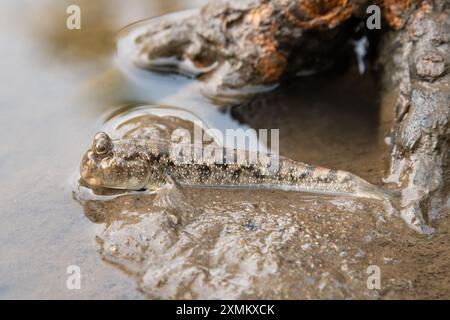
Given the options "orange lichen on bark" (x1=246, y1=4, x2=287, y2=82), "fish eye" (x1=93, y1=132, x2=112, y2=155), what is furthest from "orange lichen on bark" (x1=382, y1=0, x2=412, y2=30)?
"fish eye" (x1=93, y1=132, x2=112, y2=155)

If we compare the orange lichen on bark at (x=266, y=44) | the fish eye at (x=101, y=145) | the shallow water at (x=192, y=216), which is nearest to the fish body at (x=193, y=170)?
the fish eye at (x=101, y=145)

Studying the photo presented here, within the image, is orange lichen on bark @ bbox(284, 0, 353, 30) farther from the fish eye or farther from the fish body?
the fish eye

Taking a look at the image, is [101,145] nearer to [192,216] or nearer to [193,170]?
[193,170]

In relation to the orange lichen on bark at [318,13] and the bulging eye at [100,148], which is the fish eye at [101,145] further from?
the orange lichen on bark at [318,13]

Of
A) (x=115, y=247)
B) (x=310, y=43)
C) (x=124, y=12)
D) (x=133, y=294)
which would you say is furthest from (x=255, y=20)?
(x=133, y=294)

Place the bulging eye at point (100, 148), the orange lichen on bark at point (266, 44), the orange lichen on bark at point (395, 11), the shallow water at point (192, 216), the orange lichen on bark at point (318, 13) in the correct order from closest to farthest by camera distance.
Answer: the shallow water at point (192, 216), the bulging eye at point (100, 148), the orange lichen on bark at point (395, 11), the orange lichen on bark at point (318, 13), the orange lichen on bark at point (266, 44)

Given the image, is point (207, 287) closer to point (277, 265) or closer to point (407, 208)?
point (277, 265)
